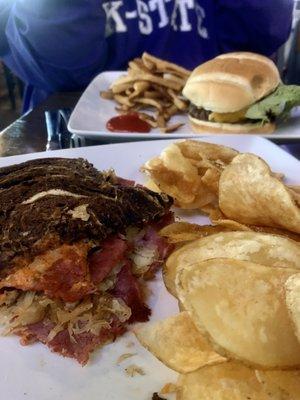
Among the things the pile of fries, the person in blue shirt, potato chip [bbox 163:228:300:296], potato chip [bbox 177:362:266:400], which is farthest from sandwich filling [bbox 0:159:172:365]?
the person in blue shirt

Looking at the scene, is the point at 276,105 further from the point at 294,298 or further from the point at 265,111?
the point at 294,298

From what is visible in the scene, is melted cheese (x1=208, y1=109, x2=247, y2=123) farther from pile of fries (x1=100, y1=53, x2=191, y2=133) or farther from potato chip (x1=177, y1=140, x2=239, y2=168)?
potato chip (x1=177, y1=140, x2=239, y2=168)

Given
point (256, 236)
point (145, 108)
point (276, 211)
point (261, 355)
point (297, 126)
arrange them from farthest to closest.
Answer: point (145, 108), point (297, 126), point (276, 211), point (256, 236), point (261, 355)

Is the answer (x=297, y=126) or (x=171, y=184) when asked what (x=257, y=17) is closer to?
(x=297, y=126)

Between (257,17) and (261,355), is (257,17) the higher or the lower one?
the lower one

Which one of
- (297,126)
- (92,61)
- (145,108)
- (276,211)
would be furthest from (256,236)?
(92,61)

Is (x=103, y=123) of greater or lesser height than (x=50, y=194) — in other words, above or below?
below

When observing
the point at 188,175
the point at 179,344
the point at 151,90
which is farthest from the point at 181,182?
the point at 151,90
